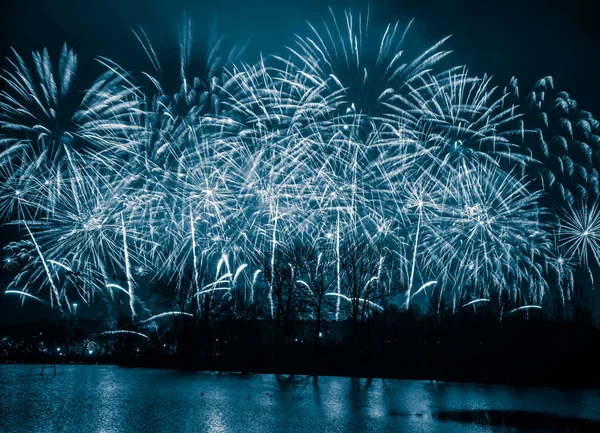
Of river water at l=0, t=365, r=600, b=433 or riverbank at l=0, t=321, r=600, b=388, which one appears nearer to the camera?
river water at l=0, t=365, r=600, b=433

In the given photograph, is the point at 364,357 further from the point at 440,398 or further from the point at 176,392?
the point at 176,392

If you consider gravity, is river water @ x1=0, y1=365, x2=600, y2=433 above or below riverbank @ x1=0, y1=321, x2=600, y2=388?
below

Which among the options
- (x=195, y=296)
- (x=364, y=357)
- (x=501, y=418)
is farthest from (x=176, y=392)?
(x=195, y=296)

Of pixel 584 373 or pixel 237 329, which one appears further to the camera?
pixel 237 329

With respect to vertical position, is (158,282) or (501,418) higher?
(158,282)

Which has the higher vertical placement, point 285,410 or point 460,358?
point 460,358

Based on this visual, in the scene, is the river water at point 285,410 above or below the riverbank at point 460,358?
below

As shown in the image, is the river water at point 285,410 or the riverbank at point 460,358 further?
the riverbank at point 460,358

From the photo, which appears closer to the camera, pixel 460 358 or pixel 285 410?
pixel 285 410
